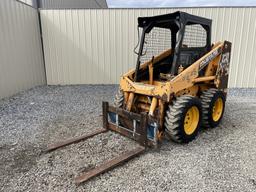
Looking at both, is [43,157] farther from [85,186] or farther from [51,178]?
[85,186]

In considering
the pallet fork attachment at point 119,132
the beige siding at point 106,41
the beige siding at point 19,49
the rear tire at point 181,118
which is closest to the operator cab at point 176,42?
the rear tire at point 181,118

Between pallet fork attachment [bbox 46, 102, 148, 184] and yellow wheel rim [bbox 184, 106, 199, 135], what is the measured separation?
0.80m

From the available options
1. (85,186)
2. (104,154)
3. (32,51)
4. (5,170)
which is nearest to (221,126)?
(104,154)

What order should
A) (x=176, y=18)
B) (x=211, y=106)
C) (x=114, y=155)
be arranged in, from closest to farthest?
1. (x=114, y=155)
2. (x=176, y=18)
3. (x=211, y=106)

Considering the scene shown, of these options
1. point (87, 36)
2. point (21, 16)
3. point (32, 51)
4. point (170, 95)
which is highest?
point (21, 16)

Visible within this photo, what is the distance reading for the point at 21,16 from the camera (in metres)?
7.21

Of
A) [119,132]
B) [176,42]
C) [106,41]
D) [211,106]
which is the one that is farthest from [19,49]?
[211,106]

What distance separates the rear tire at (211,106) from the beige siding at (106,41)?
4771 millimetres

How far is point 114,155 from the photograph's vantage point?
318 centimetres

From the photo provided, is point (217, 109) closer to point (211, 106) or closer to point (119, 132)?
point (211, 106)

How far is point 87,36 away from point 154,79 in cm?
511

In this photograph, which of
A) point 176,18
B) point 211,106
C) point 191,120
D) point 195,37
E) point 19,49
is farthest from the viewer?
point 19,49

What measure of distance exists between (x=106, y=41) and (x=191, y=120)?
226 inches

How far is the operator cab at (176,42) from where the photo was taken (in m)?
3.55
